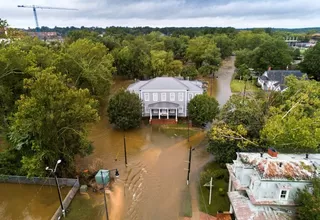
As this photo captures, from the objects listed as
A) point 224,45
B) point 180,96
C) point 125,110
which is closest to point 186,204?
point 125,110

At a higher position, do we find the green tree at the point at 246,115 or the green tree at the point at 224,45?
the green tree at the point at 224,45

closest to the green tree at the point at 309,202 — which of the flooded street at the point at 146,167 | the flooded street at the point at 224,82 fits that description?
the flooded street at the point at 146,167

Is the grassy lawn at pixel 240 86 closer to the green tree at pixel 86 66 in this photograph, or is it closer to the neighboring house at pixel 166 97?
the neighboring house at pixel 166 97

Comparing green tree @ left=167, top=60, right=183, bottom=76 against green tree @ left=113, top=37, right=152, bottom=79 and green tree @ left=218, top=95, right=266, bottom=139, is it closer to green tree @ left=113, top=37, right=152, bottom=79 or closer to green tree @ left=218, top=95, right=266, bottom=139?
green tree @ left=113, top=37, right=152, bottom=79

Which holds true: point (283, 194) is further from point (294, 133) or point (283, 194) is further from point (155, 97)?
point (155, 97)

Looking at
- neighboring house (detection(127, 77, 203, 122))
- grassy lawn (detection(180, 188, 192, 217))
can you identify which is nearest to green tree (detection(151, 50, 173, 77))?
neighboring house (detection(127, 77, 203, 122))
